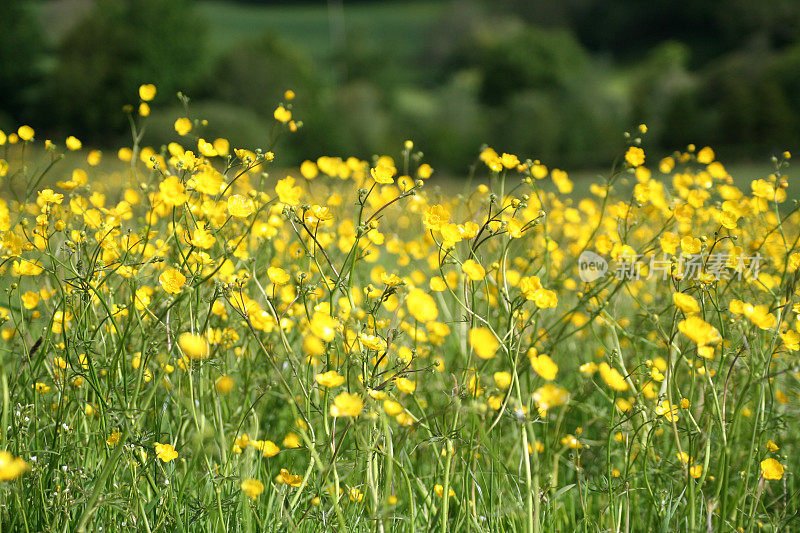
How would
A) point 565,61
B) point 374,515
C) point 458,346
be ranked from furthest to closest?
point 565,61
point 458,346
point 374,515

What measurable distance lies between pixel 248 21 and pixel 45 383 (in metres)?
31.6

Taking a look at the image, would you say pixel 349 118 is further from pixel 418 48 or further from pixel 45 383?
pixel 45 383

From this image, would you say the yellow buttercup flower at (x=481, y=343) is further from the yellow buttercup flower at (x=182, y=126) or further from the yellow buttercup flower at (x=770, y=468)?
the yellow buttercup flower at (x=182, y=126)

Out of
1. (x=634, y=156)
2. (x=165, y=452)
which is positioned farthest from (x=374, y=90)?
(x=165, y=452)

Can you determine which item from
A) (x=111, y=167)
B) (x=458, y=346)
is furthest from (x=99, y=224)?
(x=111, y=167)

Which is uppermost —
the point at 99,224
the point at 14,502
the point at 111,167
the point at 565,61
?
the point at 565,61

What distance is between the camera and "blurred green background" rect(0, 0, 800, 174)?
43.5 feet

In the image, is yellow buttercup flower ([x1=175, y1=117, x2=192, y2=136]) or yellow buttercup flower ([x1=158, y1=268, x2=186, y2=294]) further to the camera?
yellow buttercup flower ([x1=175, y1=117, x2=192, y2=136])

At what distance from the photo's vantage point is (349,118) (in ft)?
55.1

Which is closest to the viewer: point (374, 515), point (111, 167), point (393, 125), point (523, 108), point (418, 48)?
point (374, 515)

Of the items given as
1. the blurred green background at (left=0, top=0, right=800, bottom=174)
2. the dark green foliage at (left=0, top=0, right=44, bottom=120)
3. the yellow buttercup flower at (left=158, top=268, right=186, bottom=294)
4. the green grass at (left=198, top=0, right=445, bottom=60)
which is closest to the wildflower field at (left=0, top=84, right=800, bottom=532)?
the yellow buttercup flower at (left=158, top=268, right=186, bottom=294)

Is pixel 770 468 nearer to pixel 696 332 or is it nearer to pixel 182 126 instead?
pixel 696 332

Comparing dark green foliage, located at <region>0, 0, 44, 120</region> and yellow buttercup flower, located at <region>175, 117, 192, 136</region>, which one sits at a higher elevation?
dark green foliage, located at <region>0, 0, 44, 120</region>

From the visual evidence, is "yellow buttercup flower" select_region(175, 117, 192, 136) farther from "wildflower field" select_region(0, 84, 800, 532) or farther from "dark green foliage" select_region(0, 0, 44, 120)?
"dark green foliage" select_region(0, 0, 44, 120)
